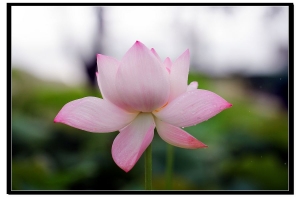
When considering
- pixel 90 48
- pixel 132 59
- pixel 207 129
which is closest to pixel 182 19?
pixel 90 48

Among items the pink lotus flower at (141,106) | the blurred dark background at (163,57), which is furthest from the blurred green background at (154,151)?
the pink lotus flower at (141,106)

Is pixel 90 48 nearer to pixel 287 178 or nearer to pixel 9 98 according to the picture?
pixel 9 98

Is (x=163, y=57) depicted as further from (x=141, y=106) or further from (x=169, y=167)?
(x=141, y=106)

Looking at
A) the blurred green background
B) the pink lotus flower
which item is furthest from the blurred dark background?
the pink lotus flower

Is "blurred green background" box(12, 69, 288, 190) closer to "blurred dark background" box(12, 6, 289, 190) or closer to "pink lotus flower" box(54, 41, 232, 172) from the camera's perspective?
"blurred dark background" box(12, 6, 289, 190)

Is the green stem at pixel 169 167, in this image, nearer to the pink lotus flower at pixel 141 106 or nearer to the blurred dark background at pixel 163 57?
the blurred dark background at pixel 163 57
